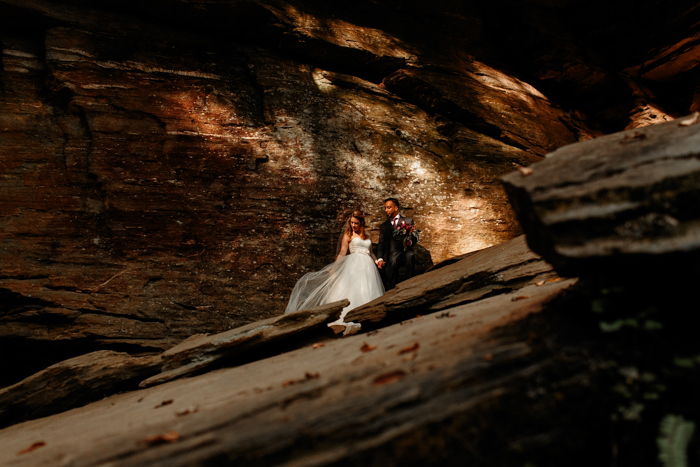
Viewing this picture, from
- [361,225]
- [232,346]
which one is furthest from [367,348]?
[361,225]

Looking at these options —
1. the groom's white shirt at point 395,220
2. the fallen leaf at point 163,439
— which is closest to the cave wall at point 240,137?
the groom's white shirt at point 395,220

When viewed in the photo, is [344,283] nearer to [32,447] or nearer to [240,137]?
[240,137]

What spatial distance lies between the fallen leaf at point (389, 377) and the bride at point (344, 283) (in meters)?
4.71

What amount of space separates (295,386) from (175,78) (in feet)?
28.7

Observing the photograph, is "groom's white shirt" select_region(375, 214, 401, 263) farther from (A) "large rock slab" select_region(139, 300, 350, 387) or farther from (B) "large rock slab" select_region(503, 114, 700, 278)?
(B) "large rock slab" select_region(503, 114, 700, 278)

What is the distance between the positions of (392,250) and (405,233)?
0.50 m

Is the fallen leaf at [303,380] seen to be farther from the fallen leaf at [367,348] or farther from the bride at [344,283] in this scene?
the bride at [344,283]

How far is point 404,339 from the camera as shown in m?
2.96

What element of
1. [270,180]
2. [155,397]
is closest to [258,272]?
[270,180]

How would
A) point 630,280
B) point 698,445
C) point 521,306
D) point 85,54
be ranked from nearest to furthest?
point 698,445 < point 630,280 < point 521,306 < point 85,54

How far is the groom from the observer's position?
26.3ft

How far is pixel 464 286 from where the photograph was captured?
570cm

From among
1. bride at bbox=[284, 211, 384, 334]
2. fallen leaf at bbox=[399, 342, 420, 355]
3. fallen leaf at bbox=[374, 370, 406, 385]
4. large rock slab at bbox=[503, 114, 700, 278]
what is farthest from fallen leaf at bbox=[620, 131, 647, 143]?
bride at bbox=[284, 211, 384, 334]

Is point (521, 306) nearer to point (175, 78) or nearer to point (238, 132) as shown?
point (238, 132)
